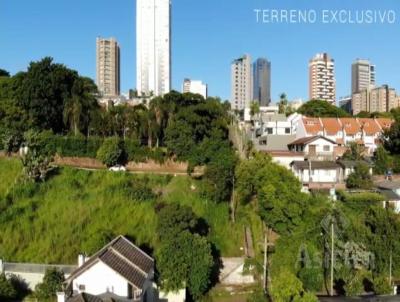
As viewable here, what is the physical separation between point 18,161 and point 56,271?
12.3 m

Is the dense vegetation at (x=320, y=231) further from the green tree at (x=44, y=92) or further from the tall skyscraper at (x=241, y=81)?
the tall skyscraper at (x=241, y=81)

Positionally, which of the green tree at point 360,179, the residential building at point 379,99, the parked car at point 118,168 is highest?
the residential building at point 379,99

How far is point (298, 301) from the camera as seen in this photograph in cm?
1440

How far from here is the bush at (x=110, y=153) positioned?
Answer: 29312 mm

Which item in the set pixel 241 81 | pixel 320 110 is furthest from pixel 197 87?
pixel 320 110

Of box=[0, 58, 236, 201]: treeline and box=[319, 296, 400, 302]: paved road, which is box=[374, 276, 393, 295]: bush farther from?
box=[0, 58, 236, 201]: treeline

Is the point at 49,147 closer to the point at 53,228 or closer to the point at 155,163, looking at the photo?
the point at 155,163

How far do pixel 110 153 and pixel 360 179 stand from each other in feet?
49.0

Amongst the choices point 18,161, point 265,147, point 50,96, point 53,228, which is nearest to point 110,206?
point 53,228

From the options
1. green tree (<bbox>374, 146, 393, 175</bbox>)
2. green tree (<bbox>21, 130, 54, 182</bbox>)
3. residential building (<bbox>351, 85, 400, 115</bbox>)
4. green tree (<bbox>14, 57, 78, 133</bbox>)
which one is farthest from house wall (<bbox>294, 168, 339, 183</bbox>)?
residential building (<bbox>351, 85, 400, 115</bbox>)

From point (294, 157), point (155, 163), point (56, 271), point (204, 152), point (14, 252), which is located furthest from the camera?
point (294, 157)

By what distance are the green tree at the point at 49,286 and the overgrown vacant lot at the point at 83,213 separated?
1.83 meters

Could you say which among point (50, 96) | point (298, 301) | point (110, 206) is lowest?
point (298, 301)

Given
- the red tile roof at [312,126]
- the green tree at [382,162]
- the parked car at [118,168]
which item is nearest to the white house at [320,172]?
the green tree at [382,162]
